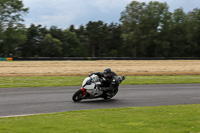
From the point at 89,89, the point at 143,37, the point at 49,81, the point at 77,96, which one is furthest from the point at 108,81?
the point at 143,37

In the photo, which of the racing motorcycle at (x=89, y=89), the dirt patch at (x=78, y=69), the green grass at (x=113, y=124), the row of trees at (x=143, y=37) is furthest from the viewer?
the row of trees at (x=143, y=37)

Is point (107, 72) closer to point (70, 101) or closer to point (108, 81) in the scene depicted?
A: point (108, 81)

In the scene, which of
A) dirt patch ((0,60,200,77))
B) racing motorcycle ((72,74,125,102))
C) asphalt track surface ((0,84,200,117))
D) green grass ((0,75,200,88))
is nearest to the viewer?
asphalt track surface ((0,84,200,117))

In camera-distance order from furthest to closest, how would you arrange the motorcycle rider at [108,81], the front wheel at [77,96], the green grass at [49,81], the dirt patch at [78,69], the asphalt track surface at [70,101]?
the dirt patch at [78,69], the green grass at [49,81], the motorcycle rider at [108,81], the front wheel at [77,96], the asphalt track surface at [70,101]

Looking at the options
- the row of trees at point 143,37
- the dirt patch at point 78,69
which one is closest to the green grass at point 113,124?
the dirt patch at point 78,69

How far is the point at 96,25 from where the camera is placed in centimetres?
9169

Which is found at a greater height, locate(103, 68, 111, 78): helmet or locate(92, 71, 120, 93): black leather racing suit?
locate(103, 68, 111, 78): helmet

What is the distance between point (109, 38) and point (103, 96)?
77.4 meters

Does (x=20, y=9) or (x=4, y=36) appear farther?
(x=20, y=9)

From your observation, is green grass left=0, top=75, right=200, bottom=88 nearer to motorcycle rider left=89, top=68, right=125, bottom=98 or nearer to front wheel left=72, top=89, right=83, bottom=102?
front wheel left=72, top=89, right=83, bottom=102

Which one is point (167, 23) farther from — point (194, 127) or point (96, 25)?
point (194, 127)

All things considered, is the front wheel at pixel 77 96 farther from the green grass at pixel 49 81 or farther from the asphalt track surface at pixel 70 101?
the green grass at pixel 49 81

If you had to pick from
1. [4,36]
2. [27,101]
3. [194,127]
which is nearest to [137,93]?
[27,101]

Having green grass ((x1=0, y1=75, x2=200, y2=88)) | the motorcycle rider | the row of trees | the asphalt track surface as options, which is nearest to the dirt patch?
green grass ((x1=0, y1=75, x2=200, y2=88))
